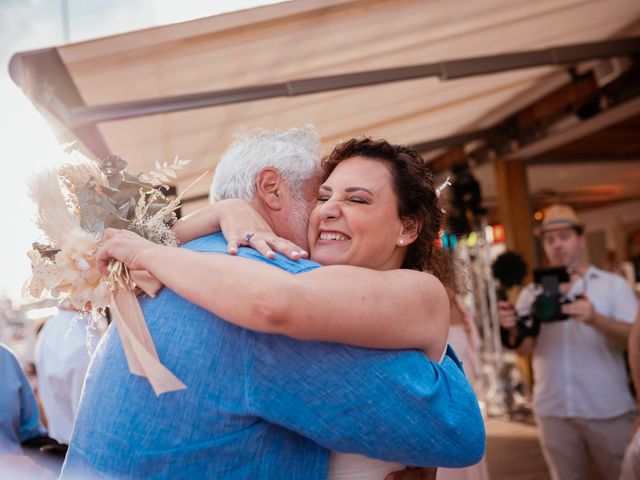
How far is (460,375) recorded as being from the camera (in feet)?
4.32

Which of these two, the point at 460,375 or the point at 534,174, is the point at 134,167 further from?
the point at 534,174

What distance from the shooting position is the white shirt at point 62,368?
132 inches

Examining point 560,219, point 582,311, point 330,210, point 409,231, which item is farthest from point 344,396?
point 560,219

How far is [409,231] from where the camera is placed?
166cm

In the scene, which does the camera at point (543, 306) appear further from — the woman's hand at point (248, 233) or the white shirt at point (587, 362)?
the woman's hand at point (248, 233)

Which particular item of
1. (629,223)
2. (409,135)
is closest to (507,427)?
(409,135)

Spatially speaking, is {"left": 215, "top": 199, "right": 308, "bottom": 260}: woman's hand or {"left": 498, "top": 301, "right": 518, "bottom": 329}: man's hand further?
{"left": 498, "top": 301, "right": 518, "bottom": 329}: man's hand

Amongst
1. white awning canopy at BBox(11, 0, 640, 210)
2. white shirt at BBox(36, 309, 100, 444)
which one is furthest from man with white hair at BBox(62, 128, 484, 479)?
white shirt at BBox(36, 309, 100, 444)

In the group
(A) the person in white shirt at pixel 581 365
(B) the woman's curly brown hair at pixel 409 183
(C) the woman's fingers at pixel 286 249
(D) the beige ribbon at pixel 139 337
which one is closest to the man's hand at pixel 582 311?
(A) the person in white shirt at pixel 581 365

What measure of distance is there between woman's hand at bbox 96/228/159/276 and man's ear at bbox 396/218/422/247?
66cm

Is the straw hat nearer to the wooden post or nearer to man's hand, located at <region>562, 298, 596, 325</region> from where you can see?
man's hand, located at <region>562, 298, 596, 325</region>

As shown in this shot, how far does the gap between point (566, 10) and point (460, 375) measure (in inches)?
158

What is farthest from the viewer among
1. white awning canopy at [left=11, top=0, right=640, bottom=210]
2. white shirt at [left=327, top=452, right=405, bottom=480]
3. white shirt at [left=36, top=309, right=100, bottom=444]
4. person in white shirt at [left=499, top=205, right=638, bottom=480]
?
person in white shirt at [left=499, top=205, right=638, bottom=480]

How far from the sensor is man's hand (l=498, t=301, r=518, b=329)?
4.05 metres
